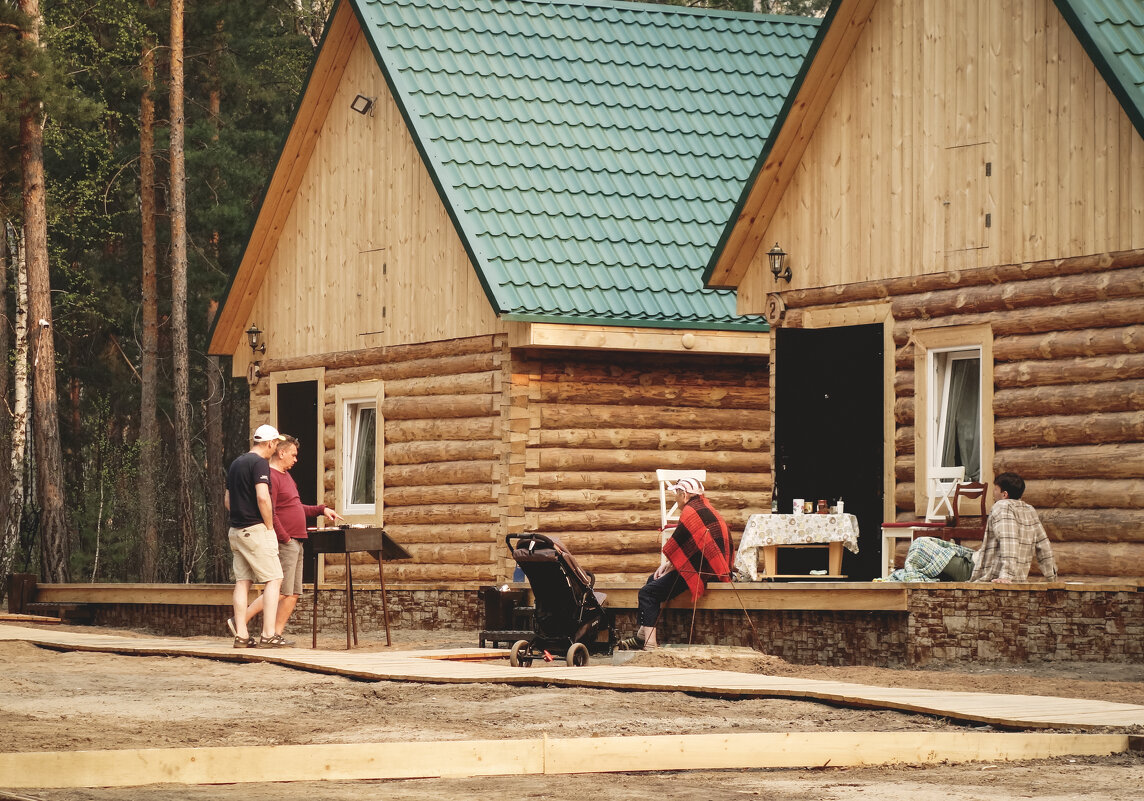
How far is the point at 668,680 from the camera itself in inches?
453

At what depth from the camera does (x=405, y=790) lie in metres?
7.86

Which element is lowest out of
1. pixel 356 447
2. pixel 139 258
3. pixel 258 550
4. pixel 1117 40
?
pixel 258 550

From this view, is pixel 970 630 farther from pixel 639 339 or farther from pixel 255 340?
pixel 255 340

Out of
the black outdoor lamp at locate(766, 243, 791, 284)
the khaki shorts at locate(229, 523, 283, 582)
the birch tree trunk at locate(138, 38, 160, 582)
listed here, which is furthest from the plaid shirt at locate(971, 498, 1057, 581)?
the birch tree trunk at locate(138, 38, 160, 582)

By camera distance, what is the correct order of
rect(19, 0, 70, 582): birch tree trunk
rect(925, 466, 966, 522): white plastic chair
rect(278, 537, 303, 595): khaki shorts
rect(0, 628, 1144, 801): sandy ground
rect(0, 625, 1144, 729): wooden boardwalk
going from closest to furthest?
rect(0, 628, 1144, 801): sandy ground
rect(0, 625, 1144, 729): wooden boardwalk
rect(278, 537, 303, 595): khaki shorts
rect(925, 466, 966, 522): white plastic chair
rect(19, 0, 70, 582): birch tree trunk

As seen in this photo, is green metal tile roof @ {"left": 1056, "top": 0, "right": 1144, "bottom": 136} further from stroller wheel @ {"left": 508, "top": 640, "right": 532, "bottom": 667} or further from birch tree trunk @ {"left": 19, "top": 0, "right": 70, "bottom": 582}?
birch tree trunk @ {"left": 19, "top": 0, "right": 70, "bottom": 582}

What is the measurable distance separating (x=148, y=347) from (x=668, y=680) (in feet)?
79.9

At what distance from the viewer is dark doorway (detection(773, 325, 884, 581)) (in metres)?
16.5

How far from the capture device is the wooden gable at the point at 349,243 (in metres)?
20.0

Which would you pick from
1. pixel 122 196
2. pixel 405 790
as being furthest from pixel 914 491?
pixel 122 196

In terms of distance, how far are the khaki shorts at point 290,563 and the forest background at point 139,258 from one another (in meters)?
12.1

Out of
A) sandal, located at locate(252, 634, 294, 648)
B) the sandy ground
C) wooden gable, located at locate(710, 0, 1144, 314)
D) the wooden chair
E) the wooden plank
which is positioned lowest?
the sandy ground

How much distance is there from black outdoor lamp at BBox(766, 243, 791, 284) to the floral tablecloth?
2.45m

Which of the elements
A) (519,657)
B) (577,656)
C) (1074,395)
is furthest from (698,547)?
(1074,395)
